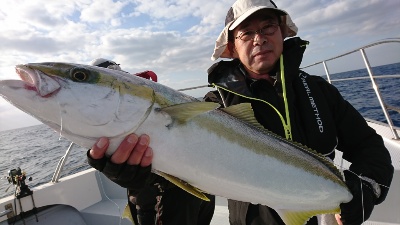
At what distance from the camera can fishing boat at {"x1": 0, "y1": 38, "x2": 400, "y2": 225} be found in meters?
3.98

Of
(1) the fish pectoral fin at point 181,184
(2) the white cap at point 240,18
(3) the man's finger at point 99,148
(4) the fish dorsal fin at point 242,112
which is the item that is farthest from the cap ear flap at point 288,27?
(3) the man's finger at point 99,148

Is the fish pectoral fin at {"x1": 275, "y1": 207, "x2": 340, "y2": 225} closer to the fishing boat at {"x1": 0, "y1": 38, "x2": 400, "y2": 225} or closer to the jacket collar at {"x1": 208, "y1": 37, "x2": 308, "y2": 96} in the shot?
the jacket collar at {"x1": 208, "y1": 37, "x2": 308, "y2": 96}

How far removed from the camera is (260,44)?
290cm

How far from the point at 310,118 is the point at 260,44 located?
91cm

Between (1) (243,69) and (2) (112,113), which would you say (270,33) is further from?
(2) (112,113)

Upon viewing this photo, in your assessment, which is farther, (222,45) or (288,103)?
(222,45)

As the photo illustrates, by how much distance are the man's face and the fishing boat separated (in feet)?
7.09

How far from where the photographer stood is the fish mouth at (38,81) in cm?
176

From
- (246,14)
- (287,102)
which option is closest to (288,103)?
(287,102)

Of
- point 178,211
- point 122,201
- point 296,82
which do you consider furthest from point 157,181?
point 122,201

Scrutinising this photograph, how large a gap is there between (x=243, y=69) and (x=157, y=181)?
1.54 m

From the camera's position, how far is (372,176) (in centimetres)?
261

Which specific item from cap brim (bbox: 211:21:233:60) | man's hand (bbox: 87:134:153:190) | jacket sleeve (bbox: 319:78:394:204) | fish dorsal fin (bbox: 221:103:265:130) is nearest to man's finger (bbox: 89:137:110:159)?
man's hand (bbox: 87:134:153:190)

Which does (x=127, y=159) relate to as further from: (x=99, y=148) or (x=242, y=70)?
(x=242, y=70)
